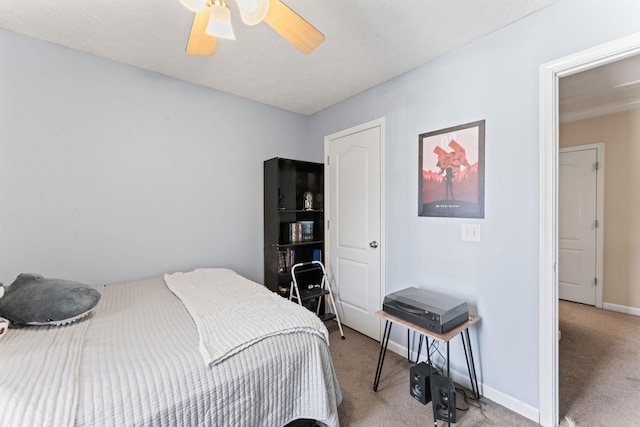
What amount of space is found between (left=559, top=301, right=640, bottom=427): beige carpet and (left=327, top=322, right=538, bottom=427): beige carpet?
16.6 inches

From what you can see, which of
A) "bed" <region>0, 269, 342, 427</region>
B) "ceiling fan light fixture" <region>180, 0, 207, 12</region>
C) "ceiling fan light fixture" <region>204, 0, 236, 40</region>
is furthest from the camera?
"ceiling fan light fixture" <region>204, 0, 236, 40</region>

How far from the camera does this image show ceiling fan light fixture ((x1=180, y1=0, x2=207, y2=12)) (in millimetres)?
1145

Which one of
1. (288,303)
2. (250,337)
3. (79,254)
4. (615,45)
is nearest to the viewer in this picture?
(250,337)

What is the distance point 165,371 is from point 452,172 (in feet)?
6.72

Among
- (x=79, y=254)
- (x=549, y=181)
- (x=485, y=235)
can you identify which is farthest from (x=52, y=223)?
(x=549, y=181)

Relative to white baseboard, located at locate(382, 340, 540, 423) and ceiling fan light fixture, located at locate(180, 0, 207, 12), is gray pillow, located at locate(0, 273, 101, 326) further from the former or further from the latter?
white baseboard, located at locate(382, 340, 540, 423)

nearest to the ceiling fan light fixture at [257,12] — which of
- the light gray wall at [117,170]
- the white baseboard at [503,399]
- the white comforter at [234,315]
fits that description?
the white comforter at [234,315]

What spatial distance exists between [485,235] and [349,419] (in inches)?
57.7

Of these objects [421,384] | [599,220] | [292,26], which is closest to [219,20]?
[292,26]

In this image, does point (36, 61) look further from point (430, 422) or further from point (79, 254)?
point (430, 422)

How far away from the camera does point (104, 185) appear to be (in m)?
2.11

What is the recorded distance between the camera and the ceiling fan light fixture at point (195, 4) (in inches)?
45.1

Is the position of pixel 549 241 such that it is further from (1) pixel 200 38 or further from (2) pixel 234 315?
(1) pixel 200 38

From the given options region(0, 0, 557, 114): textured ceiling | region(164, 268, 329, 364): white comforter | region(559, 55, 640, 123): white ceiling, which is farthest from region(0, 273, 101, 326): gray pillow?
region(559, 55, 640, 123): white ceiling
